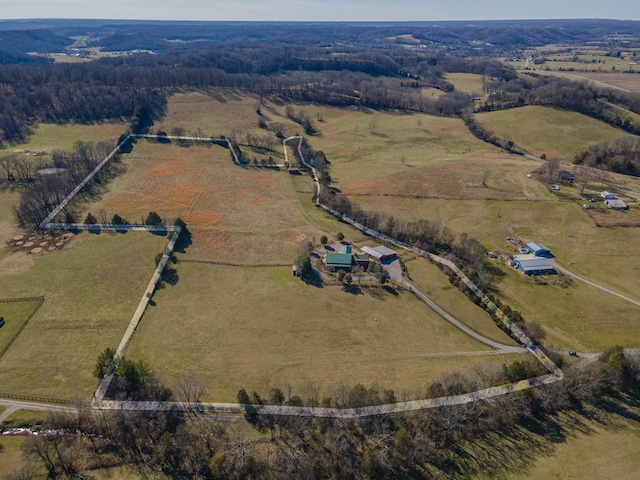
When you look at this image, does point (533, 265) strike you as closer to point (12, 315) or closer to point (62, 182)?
point (12, 315)

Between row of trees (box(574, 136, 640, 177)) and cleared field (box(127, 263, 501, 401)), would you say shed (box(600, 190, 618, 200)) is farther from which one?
cleared field (box(127, 263, 501, 401))

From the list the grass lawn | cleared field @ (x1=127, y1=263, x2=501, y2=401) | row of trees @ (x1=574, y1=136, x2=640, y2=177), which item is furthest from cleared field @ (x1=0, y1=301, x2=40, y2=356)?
row of trees @ (x1=574, y1=136, x2=640, y2=177)

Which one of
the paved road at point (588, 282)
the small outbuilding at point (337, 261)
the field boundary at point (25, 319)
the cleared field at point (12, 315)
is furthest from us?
the small outbuilding at point (337, 261)

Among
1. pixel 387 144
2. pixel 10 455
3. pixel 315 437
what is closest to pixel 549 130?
pixel 387 144

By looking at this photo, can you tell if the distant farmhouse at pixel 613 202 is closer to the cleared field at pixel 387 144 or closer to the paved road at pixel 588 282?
the paved road at pixel 588 282

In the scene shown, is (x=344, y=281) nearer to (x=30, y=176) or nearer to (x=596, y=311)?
(x=596, y=311)

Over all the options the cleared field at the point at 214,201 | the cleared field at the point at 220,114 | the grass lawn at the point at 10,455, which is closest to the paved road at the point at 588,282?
the cleared field at the point at 214,201
